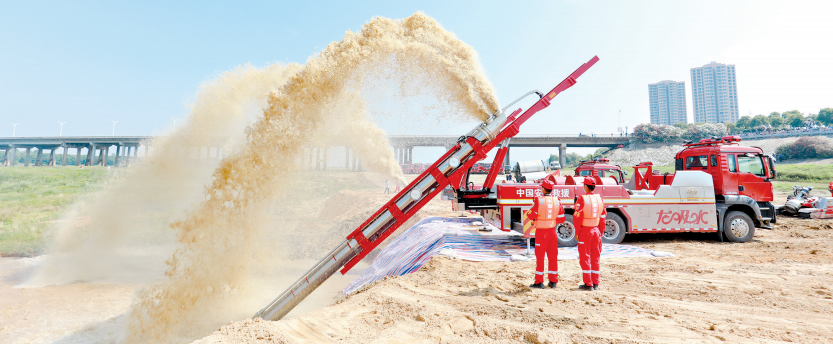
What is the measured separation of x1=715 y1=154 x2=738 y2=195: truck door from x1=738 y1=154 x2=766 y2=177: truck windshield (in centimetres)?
25

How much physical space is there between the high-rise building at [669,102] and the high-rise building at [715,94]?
4.41m

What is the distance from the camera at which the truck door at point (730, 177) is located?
34.3 feet

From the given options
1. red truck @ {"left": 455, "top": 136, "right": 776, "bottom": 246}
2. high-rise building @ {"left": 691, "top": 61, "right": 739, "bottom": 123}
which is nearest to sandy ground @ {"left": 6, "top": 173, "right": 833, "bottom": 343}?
red truck @ {"left": 455, "top": 136, "right": 776, "bottom": 246}

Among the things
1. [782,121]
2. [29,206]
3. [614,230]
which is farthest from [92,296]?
[782,121]

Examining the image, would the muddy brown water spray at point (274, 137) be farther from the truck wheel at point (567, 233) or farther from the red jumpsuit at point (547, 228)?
the truck wheel at point (567, 233)

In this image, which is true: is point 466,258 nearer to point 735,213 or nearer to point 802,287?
point 802,287

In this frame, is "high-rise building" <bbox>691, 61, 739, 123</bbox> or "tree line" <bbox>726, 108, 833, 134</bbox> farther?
"high-rise building" <bbox>691, 61, 739, 123</bbox>

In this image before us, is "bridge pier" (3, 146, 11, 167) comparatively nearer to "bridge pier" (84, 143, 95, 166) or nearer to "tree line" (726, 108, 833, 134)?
"bridge pier" (84, 143, 95, 166)

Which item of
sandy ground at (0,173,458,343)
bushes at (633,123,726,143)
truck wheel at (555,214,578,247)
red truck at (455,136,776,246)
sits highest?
bushes at (633,123,726,143)

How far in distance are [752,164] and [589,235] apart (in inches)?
350

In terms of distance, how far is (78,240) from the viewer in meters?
11.8

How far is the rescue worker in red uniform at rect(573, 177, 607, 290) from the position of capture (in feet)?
18.7

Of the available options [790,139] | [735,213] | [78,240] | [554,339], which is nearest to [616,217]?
[735,213]

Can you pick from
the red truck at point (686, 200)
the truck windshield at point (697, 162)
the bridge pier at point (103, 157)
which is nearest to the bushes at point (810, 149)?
the red truck at point (686, 200)
